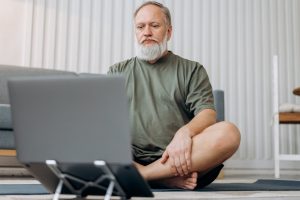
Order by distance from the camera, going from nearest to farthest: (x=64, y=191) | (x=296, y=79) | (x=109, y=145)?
(x=109, y=145) → (x=64, y=191) → (x=296, y=79)

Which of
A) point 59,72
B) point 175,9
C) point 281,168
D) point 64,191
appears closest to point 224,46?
point 175,9

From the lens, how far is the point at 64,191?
1.12m

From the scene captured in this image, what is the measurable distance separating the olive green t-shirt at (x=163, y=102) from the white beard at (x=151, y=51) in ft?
0.20

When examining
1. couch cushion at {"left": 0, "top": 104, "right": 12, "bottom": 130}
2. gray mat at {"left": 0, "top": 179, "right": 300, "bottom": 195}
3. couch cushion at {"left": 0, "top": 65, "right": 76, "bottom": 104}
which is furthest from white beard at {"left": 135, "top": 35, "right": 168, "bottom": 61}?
couch cushion at {"left": 0, "top": 65, "right": 76, "bottom": 104}

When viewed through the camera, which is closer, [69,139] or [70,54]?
[69,139]

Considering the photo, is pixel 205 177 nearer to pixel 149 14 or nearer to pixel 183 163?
pixel 183 163

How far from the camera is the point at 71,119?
0.92 metres

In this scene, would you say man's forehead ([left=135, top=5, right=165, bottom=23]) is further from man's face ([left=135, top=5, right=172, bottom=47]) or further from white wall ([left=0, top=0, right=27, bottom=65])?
white wall ([left=0, top=0, right=27, bottom=65])

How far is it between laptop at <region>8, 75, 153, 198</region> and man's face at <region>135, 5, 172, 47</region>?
0.86 metres

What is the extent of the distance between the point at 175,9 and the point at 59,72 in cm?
120

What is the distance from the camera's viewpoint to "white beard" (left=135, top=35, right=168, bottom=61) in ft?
5.67

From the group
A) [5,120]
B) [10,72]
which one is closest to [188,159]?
[5,120]

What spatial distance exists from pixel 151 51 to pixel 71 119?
86 centimetres

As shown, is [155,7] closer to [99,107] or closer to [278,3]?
[99,107]
